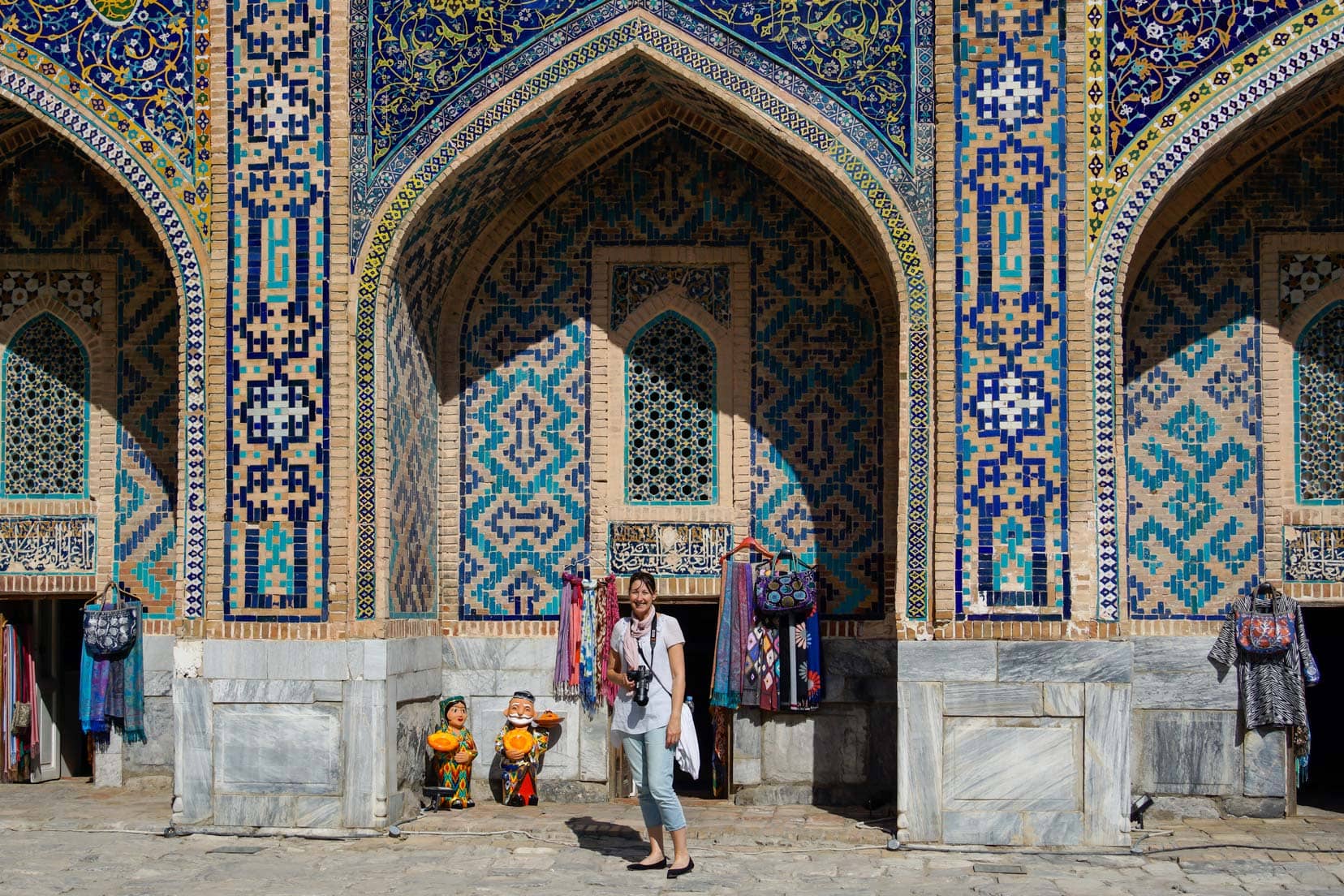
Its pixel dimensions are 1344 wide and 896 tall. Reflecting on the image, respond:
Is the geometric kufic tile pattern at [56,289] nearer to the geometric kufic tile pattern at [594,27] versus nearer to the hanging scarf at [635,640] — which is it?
the geometric kufic tile pattern at [594,27]

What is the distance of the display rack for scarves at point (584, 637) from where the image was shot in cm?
909

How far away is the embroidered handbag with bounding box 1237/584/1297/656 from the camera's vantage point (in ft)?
28.1

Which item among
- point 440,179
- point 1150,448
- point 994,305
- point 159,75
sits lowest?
point 1150,448

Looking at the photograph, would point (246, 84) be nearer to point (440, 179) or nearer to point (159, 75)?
point (159, 75)

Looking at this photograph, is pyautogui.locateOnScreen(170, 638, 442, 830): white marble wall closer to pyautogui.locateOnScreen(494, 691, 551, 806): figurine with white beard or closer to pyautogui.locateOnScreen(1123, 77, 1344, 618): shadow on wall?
pyautogui.locateOnScreen(494, 691, 551, 806): figurine with white beard

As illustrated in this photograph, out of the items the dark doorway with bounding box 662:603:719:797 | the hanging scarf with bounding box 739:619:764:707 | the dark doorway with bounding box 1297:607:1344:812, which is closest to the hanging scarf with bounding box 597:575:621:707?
the hanging scarf with bounding box 739:619:764:707

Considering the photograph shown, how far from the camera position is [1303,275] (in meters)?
8.96

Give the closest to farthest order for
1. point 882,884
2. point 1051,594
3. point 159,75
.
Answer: point 882,884
point 1051,594
point 159,75

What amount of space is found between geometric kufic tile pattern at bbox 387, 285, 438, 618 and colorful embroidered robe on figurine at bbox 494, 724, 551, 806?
827 mm

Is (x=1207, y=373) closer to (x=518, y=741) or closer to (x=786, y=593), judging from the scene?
(x=786, y=593)

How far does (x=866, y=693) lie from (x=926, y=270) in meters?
2.31

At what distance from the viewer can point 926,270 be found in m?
8.12

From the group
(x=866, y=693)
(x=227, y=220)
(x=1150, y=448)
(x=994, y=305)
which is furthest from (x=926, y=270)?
(x=227, y=220)

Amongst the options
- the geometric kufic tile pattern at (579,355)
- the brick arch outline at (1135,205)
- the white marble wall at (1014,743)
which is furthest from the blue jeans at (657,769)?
the brick arch outline at (1135,205)
